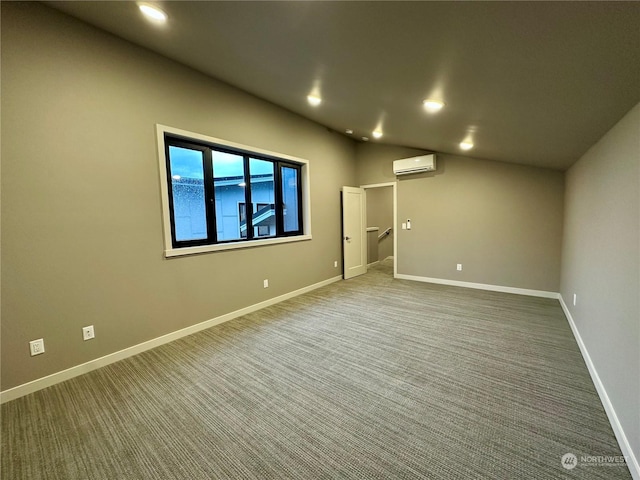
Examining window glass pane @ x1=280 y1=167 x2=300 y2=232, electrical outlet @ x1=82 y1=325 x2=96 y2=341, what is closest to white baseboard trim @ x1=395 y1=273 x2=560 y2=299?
window glass pane @ x1=280 y1=167 x2=300 y2=232

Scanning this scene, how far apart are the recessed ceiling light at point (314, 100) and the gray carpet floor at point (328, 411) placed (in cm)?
273

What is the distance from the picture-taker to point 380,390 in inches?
82.5

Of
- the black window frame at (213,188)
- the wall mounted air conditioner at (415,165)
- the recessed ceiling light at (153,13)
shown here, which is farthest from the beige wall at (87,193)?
the wall mounted air conditioner at (415,165)

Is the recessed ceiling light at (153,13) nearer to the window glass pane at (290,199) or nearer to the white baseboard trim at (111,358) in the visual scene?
the window glass pane at (290,199)

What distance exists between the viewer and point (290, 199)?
4.72 meters

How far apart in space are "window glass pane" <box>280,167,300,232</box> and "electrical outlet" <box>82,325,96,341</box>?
276 cm

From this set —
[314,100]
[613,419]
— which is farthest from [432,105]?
[613,419]

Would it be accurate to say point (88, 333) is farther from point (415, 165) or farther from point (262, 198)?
point (415, 165)

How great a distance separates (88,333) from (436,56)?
346cm

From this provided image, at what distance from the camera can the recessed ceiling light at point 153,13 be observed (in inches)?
80.9

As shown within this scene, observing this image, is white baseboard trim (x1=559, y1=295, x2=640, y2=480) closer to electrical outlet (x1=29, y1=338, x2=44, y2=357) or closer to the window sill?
the window sill

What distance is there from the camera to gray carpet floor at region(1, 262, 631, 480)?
1.49 metres

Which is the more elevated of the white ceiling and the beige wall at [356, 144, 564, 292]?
the white ceiling

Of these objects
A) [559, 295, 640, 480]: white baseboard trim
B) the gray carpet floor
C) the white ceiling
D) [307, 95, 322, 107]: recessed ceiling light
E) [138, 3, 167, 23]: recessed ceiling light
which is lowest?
the gray carpet floor
